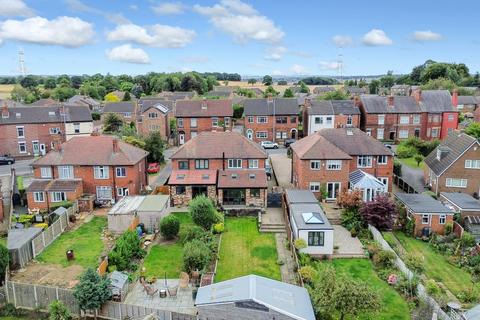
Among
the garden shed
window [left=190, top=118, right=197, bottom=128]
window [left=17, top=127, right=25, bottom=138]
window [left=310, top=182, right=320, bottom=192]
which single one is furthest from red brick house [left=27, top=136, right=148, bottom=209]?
window [left=190, top=118, right=197, bottom=128]

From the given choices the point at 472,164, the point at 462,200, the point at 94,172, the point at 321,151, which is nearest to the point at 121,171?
the point at 94,172

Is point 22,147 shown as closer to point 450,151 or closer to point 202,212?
point 202,212

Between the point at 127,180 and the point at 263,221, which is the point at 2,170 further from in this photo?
the point at 263,221

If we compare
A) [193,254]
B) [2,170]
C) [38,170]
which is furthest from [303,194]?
[2,170]

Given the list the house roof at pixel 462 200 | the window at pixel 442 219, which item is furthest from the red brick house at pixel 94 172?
the house roof at pixel 462 200

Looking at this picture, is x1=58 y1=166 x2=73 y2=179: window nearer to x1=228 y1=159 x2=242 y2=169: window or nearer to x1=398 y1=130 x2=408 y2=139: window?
x1=228 y1=159 x2=242 y2=169: window
